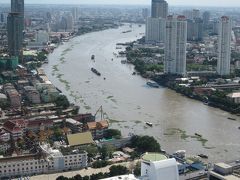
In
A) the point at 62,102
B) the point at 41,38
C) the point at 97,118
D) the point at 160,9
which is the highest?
the point at 160,9

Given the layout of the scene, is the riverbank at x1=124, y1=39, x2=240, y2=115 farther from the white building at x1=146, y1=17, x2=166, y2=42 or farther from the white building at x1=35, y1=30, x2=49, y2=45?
the white building at x1=35, y1=30, x2=49, y2=45

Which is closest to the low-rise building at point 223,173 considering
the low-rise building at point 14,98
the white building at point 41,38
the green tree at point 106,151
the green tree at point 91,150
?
the green tree at point 106,151

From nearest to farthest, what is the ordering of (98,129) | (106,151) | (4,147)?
(106,151), (4,147), (98,129)

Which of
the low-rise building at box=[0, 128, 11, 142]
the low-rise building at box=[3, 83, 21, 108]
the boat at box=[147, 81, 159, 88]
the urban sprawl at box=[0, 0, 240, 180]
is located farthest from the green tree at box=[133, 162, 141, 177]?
the boat at box=[147, 81, 159, 88]

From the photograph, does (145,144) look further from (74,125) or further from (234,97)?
(234,97)

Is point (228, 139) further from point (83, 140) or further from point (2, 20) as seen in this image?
point (2, 20)

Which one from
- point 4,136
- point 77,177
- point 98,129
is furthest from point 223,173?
point 4,136
